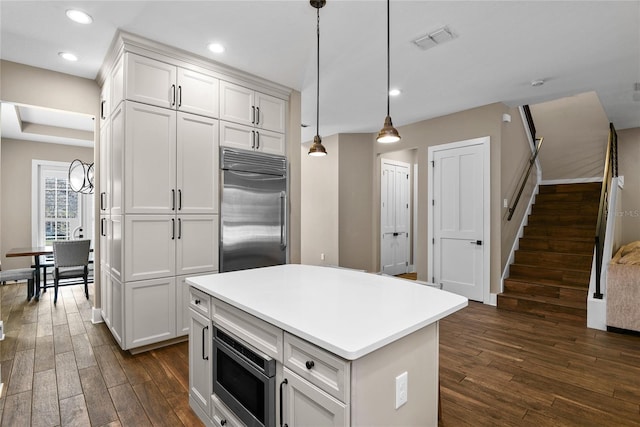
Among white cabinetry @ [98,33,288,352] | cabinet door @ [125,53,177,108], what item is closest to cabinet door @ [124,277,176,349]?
white cabinetry @ [98,33,288,352]

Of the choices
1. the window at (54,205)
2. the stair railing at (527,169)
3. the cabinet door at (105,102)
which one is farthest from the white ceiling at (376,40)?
the window at (54,205)

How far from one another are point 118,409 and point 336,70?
11.5 ft

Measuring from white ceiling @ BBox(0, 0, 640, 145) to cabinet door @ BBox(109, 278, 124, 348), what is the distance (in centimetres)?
225

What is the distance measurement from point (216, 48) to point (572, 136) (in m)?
6.49

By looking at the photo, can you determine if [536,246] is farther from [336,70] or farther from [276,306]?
[276,306]

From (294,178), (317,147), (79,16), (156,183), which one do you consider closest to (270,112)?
(294,178)

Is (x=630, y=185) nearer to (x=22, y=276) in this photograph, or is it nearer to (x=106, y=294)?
(x=106, y=294)

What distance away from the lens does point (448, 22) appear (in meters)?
2.63

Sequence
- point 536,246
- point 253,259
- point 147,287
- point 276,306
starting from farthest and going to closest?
point 536,246 → point 253,259 → point 147,287 → point 276,306

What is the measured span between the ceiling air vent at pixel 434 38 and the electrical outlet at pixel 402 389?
2726 mm

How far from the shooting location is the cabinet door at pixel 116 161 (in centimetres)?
284

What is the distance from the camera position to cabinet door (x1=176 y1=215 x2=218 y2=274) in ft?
10.2

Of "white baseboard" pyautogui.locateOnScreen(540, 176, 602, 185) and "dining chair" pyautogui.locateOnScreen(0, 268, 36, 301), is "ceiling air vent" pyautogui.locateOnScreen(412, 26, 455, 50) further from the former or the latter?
"dining chair" pyautogui.locateOnScreen(0, 268, 36, 301)

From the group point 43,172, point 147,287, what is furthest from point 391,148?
point 43,172
